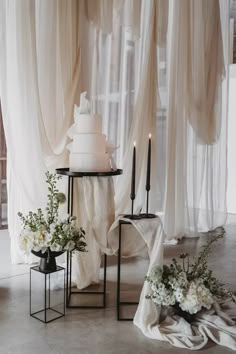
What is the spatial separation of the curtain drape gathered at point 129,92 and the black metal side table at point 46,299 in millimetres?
700

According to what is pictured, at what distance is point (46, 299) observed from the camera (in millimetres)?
2336

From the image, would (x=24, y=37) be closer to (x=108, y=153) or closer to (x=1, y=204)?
(x=108, y=153)

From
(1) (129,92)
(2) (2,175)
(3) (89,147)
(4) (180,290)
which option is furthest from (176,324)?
(2) (2,175)

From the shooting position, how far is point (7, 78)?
2.92 metres

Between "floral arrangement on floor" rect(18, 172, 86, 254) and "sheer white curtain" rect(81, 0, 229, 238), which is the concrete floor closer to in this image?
"floral arrangement on floor" rect(18, 172, 86, 254)

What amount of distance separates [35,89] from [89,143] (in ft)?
2.63

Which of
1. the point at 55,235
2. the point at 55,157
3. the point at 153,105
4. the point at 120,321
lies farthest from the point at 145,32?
the point at 120,321

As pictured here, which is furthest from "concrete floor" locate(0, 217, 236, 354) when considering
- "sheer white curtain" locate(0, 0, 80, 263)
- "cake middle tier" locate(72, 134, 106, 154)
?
"cake middle tier" locate(72, 134, 106, 154)

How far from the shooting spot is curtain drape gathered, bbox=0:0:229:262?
2.95 m

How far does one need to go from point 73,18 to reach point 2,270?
2051mm

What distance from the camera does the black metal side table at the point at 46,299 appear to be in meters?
2.20

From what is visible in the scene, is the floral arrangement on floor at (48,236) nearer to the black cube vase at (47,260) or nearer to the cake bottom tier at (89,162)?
the black cube vase at (47,260)

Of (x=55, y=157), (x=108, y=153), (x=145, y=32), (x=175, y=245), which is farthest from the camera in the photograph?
(x=175, y=245)

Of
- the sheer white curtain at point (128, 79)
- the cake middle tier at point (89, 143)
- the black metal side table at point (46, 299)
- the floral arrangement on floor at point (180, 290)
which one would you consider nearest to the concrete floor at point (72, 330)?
the black metal side table at point (46, 299)
